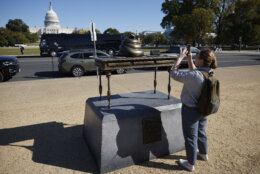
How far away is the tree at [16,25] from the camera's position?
413 feet

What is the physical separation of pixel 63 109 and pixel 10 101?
2.26m

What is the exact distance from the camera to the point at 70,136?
175 inches

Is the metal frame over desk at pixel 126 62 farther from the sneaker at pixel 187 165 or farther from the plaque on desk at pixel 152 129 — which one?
the sneaker at pixel 187 165

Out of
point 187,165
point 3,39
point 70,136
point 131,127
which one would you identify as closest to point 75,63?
point 70,136

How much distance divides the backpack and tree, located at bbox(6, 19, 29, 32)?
5746 inches

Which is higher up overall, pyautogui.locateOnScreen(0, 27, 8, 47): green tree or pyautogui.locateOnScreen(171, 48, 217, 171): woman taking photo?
pyautogui.locateOnScreen(0, 27, 8, 47): green tree

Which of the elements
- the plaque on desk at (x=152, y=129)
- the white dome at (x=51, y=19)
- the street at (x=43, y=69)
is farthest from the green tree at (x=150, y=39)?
the plaque on desk at (x=152, y=129)

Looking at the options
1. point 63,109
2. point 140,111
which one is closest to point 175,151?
point 140,111

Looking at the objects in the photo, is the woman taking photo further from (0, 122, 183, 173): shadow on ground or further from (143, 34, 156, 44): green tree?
(143, 34, 156, 44): green tree

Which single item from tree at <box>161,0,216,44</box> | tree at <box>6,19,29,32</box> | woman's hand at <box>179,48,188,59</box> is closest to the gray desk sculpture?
woman's hand at <box>179,48,188,59</box>

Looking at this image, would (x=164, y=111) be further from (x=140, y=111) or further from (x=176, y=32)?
(x=176, y=32)

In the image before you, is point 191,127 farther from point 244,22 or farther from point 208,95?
point 244,22

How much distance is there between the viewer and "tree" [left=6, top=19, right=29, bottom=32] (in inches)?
4956

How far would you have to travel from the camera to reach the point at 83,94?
7629mm
